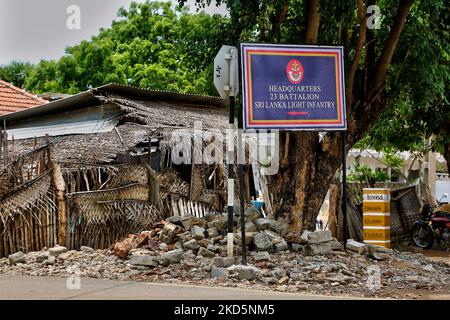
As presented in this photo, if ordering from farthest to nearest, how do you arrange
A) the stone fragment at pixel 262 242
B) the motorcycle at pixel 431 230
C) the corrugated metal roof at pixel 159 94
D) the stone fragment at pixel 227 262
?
the motorcycle at pixel 431 230
the corrugated metal roof at pixel 159 94
the stone fragment at pixel 262 242
the stone fragment at pixel 227 262

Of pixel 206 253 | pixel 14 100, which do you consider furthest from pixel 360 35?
pixel 14 100

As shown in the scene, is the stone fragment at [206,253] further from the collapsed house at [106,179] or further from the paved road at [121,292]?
the collapsed house at [106,179]

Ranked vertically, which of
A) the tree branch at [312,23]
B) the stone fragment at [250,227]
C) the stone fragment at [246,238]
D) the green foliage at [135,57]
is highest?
the green foliage at [135,57]

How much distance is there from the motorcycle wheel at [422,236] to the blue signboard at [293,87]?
7.69 meters

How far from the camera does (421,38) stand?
12406 millimetres

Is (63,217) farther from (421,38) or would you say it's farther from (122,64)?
(122,64)

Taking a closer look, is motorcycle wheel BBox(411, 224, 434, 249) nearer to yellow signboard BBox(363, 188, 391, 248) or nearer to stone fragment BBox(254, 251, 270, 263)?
yellow signboard BBox(363, 188, 391, 248)

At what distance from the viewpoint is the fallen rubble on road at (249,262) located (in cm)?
966

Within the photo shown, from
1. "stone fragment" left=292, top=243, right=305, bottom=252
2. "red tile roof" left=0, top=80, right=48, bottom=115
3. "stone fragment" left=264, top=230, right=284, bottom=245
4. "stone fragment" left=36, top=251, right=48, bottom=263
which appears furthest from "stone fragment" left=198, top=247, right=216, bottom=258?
"red tile roof" left=0, top=80, right=48, bottom=115

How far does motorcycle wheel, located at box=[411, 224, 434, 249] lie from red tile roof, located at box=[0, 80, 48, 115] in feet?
45.6

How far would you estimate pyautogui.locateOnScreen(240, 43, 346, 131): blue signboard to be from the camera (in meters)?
10.6

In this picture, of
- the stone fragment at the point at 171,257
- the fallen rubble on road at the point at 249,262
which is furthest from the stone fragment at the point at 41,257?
the stone fragment at the point at 171,257

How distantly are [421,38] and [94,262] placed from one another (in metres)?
7.09

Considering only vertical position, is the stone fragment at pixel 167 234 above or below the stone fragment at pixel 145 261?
above
